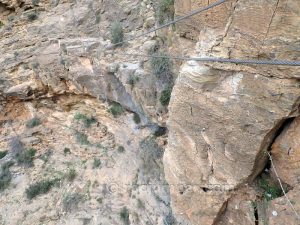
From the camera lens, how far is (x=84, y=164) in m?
10.1

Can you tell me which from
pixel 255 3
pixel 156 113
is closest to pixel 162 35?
pixel 156 113

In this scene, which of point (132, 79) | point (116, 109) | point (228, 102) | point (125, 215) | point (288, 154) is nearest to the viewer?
point (288, 154)

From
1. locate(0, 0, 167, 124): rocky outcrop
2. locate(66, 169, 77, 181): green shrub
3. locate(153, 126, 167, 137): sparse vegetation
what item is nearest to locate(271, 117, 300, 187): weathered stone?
locate(0, 0, 167, 124): rocky outcrop

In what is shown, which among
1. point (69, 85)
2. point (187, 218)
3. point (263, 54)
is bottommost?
point (187, 218)

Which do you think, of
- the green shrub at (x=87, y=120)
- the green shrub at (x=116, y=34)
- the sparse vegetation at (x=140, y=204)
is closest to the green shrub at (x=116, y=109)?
the green shrub at (x=87, y=120)

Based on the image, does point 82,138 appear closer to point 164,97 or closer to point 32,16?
point 164,97

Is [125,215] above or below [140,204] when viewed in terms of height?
below

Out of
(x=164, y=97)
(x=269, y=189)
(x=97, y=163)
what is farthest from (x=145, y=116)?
(x=269, y=189)

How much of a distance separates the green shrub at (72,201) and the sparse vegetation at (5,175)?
2.51 metres

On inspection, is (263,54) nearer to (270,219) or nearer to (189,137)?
(189,137)

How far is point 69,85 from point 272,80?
7.19 meters

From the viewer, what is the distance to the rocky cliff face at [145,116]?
4.36 metres

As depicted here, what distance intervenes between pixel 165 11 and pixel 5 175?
26.2 ft

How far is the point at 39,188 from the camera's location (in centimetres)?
1008
